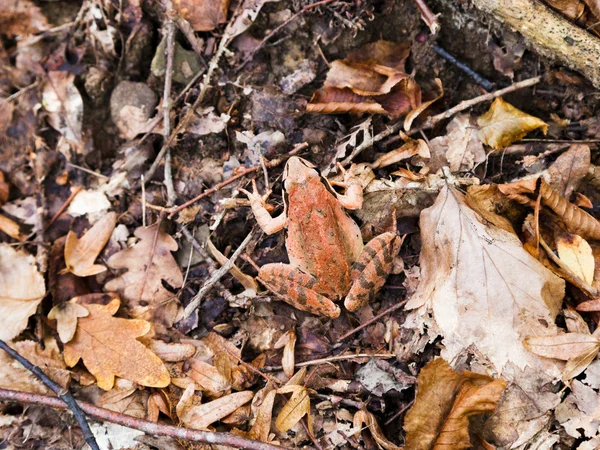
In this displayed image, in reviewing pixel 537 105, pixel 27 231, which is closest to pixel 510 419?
pixel 537 105

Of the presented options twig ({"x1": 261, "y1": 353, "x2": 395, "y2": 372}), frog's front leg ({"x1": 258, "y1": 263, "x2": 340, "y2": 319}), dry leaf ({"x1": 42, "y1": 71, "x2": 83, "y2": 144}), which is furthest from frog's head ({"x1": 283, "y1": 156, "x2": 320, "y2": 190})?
dry leaf ({"x1": 42, "y1": 71, "x2": 83, "y2": 144})

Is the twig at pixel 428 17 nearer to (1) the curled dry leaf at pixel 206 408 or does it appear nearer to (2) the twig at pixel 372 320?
(2) the twig at pixel 372 320

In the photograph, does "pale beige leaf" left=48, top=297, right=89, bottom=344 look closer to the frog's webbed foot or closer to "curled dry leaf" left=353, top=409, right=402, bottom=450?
the frog's webbed foot

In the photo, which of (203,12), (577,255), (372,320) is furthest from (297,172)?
(577,255)

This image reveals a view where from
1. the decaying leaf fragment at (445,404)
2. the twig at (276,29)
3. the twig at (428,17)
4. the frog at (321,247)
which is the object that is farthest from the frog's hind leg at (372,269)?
the twig at (276,29)

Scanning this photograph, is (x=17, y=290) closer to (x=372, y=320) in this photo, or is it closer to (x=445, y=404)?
(x=372, y=320)
